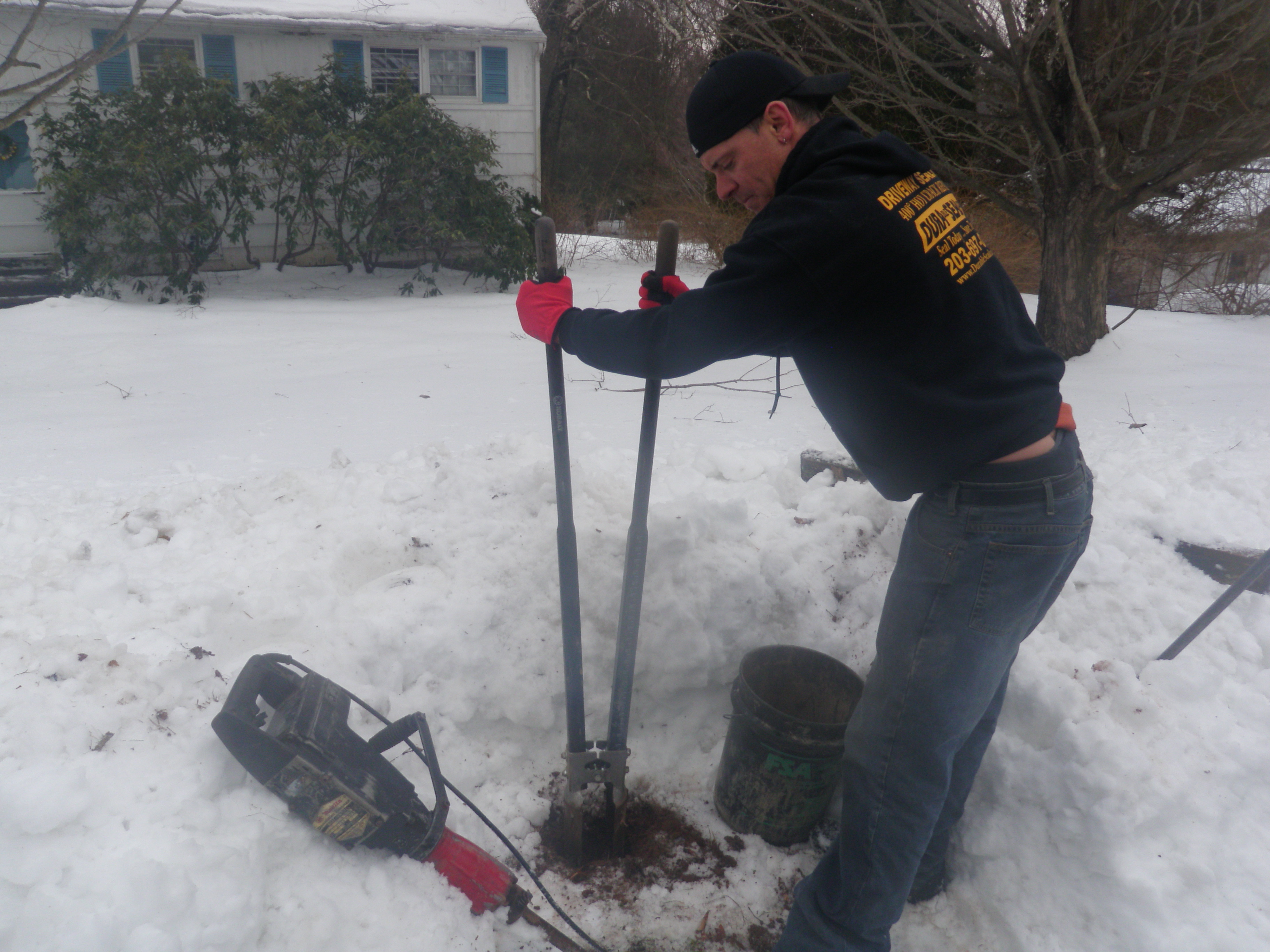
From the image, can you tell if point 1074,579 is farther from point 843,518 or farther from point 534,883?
point 534,883

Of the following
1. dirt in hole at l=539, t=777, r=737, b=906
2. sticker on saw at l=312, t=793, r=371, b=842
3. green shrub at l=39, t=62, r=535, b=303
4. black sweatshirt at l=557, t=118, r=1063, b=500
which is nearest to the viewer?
black sweatshirt at l=557, t=118, r=1063, b=500

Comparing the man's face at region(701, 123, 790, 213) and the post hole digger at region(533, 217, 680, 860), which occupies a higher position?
the man's face at region(701, 123, 790, 213)

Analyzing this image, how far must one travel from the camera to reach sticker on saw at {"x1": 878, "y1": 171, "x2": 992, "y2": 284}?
4.89ft

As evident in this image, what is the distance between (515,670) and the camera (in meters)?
2.65

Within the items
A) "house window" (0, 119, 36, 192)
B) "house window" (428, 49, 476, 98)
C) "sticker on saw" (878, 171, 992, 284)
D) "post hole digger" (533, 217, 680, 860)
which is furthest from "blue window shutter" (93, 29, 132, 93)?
"sticker on saw" (878, 171, 992, 284)

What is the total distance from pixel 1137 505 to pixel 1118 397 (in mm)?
3324

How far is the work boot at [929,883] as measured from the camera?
7.45ft

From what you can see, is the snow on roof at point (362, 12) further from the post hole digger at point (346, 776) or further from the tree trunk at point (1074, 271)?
the post hole digger at point (346, 776)

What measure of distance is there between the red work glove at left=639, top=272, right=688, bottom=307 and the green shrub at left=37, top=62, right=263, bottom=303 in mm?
8251

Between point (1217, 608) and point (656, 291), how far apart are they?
2034 millimetres

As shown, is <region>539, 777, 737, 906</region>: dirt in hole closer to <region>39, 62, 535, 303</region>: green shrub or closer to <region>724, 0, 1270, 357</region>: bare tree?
<region>724, 0, 1270, 357</region>: bare tree

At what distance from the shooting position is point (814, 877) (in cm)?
199

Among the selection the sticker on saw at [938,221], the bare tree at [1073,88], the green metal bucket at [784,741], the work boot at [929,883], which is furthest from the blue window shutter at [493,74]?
the work boot at [929,883]

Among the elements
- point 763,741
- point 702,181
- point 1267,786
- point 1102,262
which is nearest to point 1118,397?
point 1102,262
